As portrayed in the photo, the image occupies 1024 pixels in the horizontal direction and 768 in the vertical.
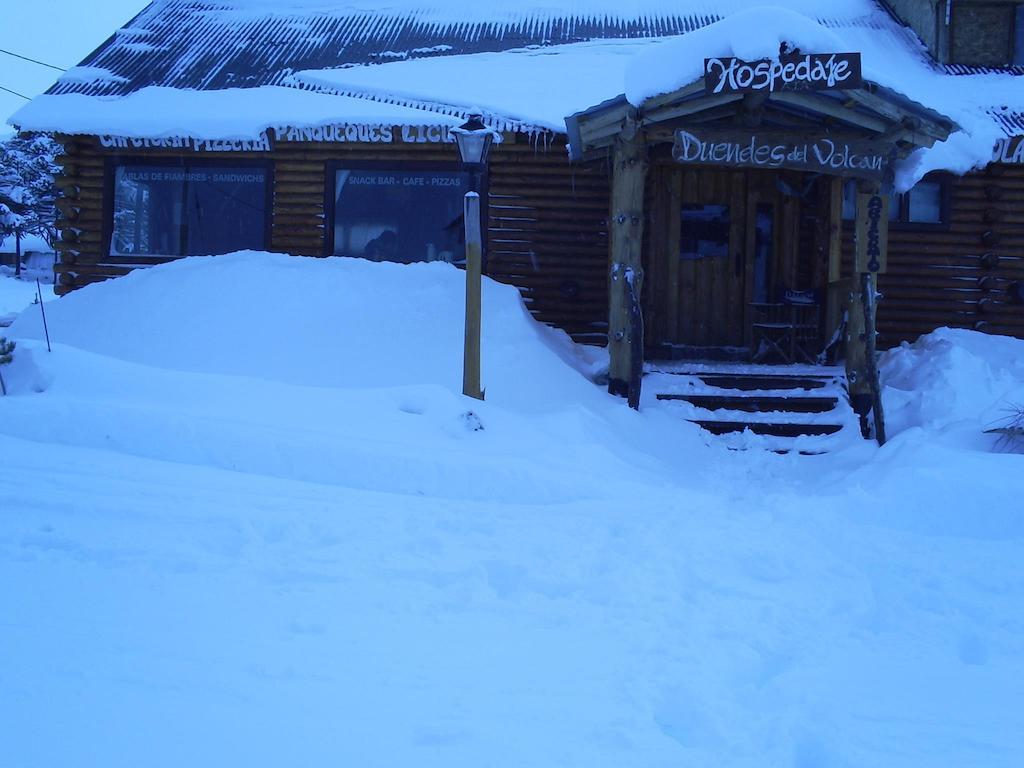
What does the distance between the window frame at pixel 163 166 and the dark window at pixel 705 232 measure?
5587mm

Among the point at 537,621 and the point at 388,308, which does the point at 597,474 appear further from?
the point at 388,308

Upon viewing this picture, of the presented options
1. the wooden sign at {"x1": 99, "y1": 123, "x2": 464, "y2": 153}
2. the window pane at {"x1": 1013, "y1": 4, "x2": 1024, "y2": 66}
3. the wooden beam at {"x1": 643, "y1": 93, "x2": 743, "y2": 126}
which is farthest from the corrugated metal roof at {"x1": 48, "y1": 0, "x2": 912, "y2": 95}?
the wooden beam at {"x1": 643, "y1": 93, "x2": 743, "y2": 126}

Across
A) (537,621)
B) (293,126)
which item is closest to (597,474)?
(537,621)

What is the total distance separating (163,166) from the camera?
39.4 ft

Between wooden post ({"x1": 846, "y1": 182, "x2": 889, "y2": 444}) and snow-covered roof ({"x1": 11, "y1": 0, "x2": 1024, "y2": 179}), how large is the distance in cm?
119

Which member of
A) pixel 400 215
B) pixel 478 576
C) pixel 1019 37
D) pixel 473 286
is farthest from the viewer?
pixel 1019 37

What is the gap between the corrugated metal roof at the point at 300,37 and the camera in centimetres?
1274

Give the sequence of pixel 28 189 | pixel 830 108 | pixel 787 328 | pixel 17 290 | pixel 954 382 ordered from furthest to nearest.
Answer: pixel 28 189
pixel 17 290
pixel 787 328
pixel 954 382
pixel 830 108

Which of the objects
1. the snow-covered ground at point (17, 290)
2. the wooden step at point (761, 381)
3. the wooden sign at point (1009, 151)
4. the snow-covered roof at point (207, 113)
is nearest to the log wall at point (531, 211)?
the snow-covered roof at point (207, 113)

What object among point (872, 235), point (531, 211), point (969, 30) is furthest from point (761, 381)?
point (969, 30)

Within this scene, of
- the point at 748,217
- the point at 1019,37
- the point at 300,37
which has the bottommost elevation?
the point at 748,217

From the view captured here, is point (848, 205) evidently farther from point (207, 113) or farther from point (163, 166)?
point (163, 166)

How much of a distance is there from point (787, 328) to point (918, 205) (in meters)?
2.93

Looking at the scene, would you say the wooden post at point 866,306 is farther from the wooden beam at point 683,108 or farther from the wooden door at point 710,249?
the wooden door at point 710,249
